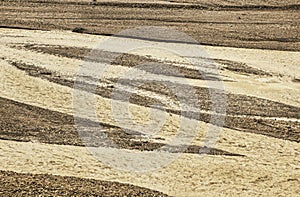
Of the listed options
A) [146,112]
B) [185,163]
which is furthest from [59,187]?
[146,112]

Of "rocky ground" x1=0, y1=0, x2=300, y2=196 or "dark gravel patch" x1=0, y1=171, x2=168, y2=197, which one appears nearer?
"dark gravel patch" x1=0, y1=171, x2=168, y2=197

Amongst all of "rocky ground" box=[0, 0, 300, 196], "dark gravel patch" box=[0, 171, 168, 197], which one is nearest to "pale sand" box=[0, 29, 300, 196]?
"rocky ground" box=[0, 0, 300, 196]

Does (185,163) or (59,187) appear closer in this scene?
(59,187)

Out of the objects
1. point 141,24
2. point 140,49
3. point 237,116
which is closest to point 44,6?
point 141,24

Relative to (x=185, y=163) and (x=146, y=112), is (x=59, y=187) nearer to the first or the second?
(x=185, y=163)

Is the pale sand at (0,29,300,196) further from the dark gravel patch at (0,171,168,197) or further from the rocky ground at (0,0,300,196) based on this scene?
the dark gravel patch at (0,171,168,197)

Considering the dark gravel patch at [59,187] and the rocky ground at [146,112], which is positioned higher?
the dark gravel patch at [59,187]

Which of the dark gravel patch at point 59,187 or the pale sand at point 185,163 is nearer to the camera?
the dark gravel patch at point 59,187

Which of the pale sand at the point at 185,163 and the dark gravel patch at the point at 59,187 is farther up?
the dark gravel patch at the point at 59,187

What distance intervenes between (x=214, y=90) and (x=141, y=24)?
7.13 meters

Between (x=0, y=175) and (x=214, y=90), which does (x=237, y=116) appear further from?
(x=0, y=175)

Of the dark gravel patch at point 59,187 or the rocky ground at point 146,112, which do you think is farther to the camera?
the rocky ground at point 146,112

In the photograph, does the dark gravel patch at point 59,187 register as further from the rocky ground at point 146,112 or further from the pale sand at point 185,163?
the pale sand at point 185,163

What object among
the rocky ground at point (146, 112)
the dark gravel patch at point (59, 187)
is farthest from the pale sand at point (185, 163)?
the dark gravel patch at point (59, 187)
